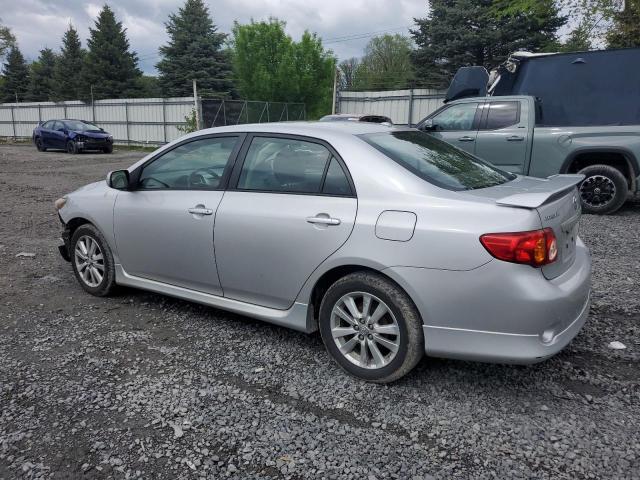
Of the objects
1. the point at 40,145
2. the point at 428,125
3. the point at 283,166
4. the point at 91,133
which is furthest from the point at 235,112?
the point at 283,166

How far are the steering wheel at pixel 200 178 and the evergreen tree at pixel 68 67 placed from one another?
45.5m

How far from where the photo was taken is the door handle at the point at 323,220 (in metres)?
3.07

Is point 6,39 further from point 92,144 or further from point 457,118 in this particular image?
point 457,118

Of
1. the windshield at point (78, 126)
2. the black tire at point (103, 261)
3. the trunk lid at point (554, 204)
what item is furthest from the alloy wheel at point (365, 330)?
the windshield at point (78, 126)

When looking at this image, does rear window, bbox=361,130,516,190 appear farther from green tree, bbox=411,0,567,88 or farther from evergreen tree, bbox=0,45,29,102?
evergreen tree, bbox=0,45,29,102

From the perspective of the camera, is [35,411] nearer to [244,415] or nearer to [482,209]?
[244,415]

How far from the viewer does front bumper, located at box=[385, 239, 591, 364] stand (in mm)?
2611

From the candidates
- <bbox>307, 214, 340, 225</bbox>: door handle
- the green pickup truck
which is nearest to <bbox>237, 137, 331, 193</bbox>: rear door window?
<bbox>307, 214, 340, 225</bbox>: door handle

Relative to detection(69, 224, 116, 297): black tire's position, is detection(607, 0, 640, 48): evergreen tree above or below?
above

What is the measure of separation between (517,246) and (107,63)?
1705 inches

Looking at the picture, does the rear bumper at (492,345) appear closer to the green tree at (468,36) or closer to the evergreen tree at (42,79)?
the green tree at (468,36)

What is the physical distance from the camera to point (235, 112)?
23.5m

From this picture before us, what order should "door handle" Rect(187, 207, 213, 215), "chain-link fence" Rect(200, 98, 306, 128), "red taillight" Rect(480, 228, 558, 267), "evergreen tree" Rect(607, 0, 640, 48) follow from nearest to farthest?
"red taillight" Rect(480, 228, 558, 267) < "door handle" Rect(187, 207, 213, 215) < "evergreen tree" Rect(607, 0, 640, 48) < "chain-link fence" Rect(200, 98, 306, 128)

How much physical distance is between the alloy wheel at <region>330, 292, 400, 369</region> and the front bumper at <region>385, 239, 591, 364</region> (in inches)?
8.8
